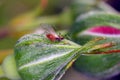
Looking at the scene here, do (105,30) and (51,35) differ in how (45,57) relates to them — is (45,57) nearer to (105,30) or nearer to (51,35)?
(51,35)

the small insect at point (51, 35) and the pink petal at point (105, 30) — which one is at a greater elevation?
the small insect at point (51, 35)

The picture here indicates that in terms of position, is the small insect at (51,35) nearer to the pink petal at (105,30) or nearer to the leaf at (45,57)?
the leaf at (45,57)

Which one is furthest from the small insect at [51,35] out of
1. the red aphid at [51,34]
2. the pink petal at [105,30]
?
the pink petal at [105,30]

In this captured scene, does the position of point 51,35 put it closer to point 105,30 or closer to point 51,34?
point 51,34

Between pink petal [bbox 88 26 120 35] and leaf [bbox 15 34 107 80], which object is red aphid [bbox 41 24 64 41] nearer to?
leaf [bbox 15 34 107 80]

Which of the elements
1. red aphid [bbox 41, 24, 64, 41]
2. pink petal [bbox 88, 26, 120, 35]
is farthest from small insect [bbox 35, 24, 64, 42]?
pink petal [bbox 88, 26, 120, 35]

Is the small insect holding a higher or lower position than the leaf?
higher

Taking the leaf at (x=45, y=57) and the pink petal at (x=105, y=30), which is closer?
the leaf at (x=45, y=57)

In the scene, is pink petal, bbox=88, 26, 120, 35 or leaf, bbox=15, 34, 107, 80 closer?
leaf, bbox=15, 34, 107, 80

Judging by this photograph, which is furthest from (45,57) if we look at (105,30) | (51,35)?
(105,30)

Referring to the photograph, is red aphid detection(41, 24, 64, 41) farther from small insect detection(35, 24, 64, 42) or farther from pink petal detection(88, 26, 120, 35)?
pink petal detection(88, 26, 120, 35)

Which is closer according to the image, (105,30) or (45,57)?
(45,57)

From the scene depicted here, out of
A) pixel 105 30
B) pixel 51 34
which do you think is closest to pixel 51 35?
pixel 51 34
